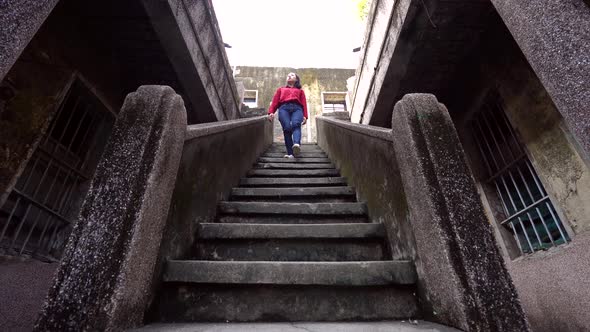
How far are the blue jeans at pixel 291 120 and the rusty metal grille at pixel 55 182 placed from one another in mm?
2913

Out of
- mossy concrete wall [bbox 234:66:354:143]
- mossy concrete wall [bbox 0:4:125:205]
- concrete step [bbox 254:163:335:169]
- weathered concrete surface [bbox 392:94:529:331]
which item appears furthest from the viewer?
mossy concrete wall [bbox 234:66:354:143]

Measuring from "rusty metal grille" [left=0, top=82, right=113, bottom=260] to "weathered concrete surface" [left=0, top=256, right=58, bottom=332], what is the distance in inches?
10.5

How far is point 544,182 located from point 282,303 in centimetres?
343

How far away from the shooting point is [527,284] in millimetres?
3312

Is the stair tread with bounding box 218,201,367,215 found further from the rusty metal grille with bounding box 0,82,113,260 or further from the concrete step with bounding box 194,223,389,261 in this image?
the rusty metal grille with bounding box 0,82,113,260

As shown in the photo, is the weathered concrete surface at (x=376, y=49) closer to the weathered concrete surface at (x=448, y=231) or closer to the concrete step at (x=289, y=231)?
the weathered concrete surface at (x=448, y=231)

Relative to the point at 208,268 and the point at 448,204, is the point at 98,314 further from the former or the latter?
the point at 448,204

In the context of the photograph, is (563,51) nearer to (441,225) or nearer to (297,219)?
(441,225)

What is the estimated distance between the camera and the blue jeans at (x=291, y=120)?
5621 millimetres

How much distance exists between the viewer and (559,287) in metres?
2.86

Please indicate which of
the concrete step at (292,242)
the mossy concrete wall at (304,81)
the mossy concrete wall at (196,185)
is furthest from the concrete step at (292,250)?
the mossy concrete wall at (304,81)

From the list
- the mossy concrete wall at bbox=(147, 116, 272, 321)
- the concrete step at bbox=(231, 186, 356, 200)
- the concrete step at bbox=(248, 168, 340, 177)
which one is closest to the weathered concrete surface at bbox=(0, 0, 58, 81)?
the mossy concrete wall at bbox=(147, 116, 272, 321)

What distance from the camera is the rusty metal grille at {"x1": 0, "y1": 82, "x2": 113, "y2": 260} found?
10.5ft

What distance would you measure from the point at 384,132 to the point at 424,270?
1035 millimetres
